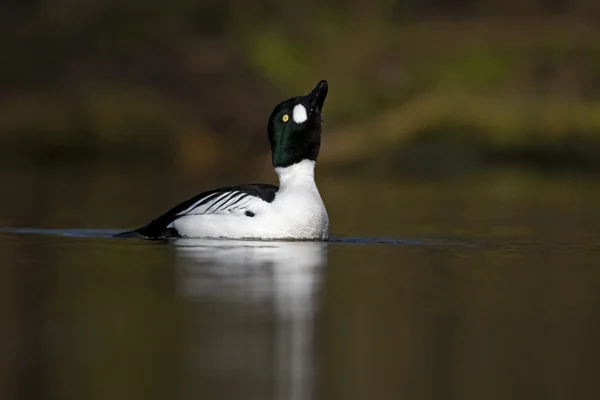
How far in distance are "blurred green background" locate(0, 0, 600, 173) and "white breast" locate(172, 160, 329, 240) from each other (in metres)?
9.77

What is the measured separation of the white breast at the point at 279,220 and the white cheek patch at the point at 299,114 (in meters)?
0.46

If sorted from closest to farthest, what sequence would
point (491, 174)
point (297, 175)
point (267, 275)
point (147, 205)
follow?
point (267, 275) < point (297, 175) < point (147, 205) < point (491, 174)

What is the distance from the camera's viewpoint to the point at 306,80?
21.7 metres

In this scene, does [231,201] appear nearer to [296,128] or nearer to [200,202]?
[200,202]

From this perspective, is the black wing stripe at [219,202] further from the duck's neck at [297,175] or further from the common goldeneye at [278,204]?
the duck's neck at [297,175]

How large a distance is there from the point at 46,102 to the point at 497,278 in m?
14.6

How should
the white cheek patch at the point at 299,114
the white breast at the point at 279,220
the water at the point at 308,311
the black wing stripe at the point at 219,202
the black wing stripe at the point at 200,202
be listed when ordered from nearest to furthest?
→ the water at the point at 308,311 → the white breast at the point at 279,220 → the black wing stripe at the point at 219,202 → the black wing stripe at the point at 200,202 → the white cheek patch at the point at 299,114

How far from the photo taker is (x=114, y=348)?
6.05 m

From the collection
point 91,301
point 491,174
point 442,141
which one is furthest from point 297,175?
point 442,141

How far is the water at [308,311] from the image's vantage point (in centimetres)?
548

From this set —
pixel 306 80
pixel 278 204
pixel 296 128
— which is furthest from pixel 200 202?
pixel 306 80

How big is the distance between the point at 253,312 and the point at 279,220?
120 inches

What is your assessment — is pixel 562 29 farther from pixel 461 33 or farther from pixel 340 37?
pixel 340 37

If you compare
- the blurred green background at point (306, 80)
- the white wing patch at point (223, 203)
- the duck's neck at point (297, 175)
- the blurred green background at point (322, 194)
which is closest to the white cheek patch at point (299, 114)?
the duck's neck at point (297, 175)
